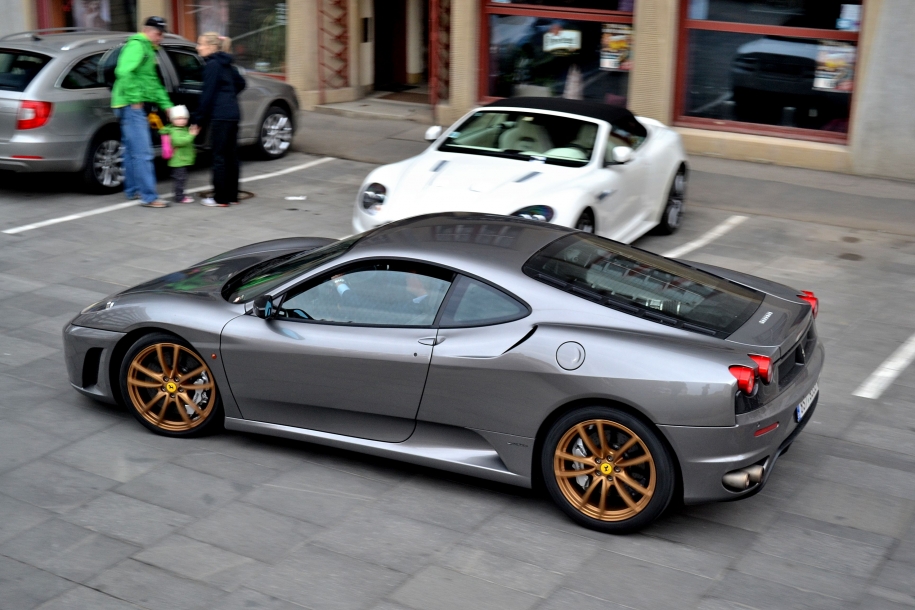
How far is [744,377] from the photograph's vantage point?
4.77 m

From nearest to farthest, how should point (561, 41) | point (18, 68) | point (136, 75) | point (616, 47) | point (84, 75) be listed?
point (136, 75), point (18, 68), point (84, 75), point (616, 47), point (561, 41)

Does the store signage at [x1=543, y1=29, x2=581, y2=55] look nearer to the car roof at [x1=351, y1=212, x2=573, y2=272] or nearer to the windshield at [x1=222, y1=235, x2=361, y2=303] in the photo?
the car roof at [x1=351, y1=212, x2=573, y2=272]


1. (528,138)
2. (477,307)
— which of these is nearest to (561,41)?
(528,138)

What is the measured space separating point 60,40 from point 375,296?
7.76 m

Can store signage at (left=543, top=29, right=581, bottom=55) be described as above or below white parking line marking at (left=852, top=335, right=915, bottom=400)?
above

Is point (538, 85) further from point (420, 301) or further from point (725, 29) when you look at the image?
point (420, 301)

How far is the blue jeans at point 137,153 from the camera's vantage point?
10859mm

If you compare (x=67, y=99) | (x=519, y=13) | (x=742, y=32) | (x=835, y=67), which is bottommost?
(x=67, y=99)

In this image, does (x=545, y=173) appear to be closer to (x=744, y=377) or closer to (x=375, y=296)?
(x=375, y=296)

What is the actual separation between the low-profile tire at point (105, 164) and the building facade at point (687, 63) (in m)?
5.01

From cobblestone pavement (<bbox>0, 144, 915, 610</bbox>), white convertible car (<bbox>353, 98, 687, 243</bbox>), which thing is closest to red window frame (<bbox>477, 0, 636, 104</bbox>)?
white convertible car (<bbox>353, 98, 687, 243</bbox>)

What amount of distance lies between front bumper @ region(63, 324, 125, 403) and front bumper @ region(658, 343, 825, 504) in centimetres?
328

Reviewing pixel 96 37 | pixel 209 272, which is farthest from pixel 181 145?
pixel 209 272

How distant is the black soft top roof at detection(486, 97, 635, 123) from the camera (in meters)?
9.82
